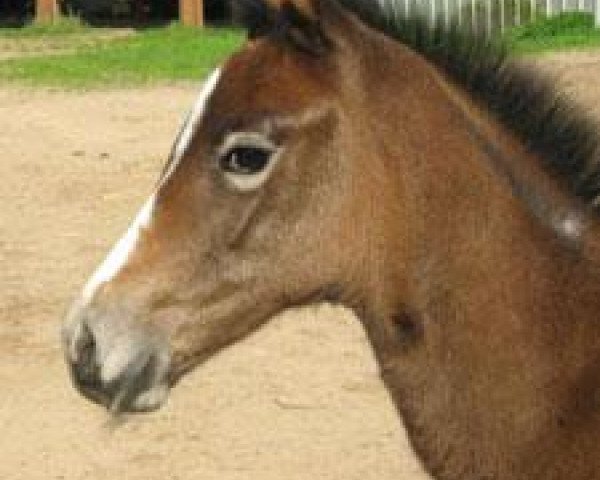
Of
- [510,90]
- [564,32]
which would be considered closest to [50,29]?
[564,32]

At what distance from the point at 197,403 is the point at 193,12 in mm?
18819

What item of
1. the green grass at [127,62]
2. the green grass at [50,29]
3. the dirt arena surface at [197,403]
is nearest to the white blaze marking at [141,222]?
the dirt arena surface at [197,403]

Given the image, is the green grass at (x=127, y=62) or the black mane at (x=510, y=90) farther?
the green grass at (x=127, y=62)

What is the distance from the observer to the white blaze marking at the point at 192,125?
3.46 m

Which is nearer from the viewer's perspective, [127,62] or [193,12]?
[127,62]

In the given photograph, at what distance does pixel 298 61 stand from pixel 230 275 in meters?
0.49

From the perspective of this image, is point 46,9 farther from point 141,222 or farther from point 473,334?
point 473,334

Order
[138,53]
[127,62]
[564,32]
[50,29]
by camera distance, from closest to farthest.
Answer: [127,62], [564,32], [138,53], [50,29]

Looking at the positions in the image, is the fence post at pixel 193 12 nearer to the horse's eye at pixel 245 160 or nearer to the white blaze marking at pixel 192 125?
the white blaze marking at pixel 192 125

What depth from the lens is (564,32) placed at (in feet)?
65.0

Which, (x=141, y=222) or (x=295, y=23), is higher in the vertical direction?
(x=295, y=23)

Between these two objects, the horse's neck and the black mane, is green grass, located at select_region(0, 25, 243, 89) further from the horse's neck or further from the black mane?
the horse's neck

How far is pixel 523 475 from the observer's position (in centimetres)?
346

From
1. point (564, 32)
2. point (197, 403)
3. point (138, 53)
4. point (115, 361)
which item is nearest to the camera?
point (115, 361)
